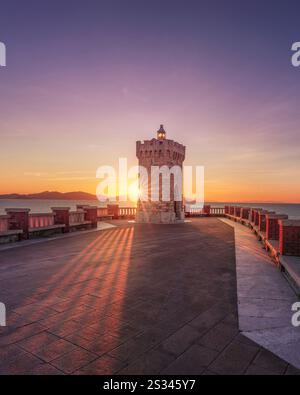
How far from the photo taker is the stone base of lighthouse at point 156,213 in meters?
25.1

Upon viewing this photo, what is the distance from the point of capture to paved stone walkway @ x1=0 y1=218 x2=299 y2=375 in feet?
10.6

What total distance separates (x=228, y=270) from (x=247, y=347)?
416 centimetres

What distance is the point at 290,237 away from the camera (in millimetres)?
7781

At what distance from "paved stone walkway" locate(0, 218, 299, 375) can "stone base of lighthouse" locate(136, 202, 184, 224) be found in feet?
53.7

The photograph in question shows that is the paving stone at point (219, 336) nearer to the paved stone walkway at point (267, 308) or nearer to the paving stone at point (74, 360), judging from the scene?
the paved stone walkway at point (267, 308)

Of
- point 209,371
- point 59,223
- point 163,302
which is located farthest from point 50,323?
point 59,223

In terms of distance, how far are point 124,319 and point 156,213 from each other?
68.3 feet

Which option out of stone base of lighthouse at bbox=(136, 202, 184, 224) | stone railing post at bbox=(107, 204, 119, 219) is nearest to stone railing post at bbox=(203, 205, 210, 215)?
stone base of lighthouse at bbox=(136, 202, 184, 224)

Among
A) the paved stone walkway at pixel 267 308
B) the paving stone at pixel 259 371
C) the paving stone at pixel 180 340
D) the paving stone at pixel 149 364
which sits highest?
the paving stone at pixel 149 364

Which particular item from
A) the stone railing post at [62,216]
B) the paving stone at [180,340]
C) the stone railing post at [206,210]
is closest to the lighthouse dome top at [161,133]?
the stone railing post at [206,210]

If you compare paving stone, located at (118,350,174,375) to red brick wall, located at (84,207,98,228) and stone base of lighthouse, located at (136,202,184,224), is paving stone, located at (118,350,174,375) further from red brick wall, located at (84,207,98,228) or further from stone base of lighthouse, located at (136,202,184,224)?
stone base of lighthouse, located at (136,202,184,224)

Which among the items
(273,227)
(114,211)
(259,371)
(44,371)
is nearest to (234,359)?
(259,371)

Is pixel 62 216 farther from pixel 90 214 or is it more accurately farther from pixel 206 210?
pixel 206 210

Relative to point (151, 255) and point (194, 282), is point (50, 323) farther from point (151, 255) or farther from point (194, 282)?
point (151, 255)
